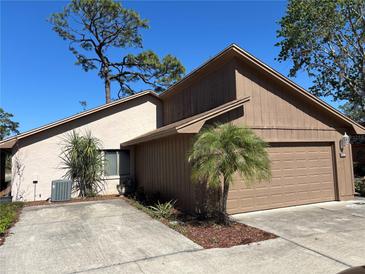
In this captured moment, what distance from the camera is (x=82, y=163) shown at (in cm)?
1200

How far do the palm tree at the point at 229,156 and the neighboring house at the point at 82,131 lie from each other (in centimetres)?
754

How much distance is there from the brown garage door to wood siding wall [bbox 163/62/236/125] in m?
2.40

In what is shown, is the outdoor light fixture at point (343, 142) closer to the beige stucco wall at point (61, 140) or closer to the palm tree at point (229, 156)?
the palm tree at point (229, 156)

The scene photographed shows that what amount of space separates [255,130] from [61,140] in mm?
8556

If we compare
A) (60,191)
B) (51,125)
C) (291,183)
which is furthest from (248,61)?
(60,191)

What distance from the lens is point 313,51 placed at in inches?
845

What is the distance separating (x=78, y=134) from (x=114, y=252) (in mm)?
8578

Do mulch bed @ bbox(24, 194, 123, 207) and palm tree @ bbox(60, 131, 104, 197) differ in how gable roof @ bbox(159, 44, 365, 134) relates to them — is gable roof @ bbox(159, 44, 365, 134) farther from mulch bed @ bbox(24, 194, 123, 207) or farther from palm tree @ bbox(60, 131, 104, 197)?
mulch bed @ bbox(24, 194, 123, 207)

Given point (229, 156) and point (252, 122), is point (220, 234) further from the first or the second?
point (252, 122)

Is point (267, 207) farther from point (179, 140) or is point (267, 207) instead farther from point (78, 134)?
point (78, 134)

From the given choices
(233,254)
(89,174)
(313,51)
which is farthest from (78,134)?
(313,51)

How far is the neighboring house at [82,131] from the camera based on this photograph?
1143 cm

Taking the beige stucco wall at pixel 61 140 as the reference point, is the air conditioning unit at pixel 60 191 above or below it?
below

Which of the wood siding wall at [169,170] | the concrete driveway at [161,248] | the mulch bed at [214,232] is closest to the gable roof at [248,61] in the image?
the wood siding wall at [169,170]
